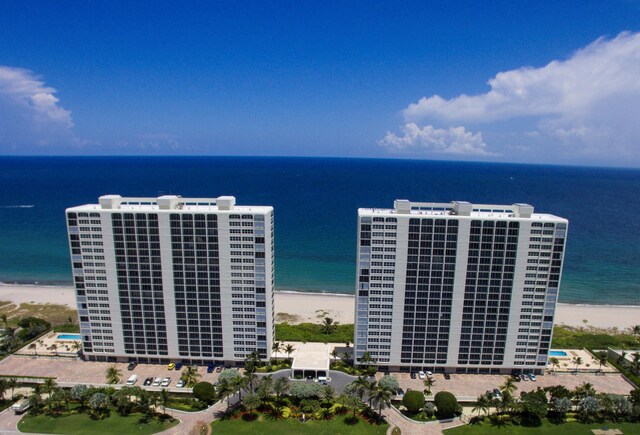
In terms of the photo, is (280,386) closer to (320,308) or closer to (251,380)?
(251,380)

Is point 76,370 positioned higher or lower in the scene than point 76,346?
lower

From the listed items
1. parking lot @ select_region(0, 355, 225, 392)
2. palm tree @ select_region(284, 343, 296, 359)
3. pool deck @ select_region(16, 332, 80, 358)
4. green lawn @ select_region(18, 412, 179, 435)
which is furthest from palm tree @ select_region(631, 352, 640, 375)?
pool deck @ select_region(16, 332, 80, 358)

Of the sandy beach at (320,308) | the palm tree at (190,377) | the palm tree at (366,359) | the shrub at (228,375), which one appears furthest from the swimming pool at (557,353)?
the palm tree at (190,377)

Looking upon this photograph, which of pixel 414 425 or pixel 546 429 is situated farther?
pixel 414 425

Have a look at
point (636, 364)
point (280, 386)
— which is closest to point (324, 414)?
point (280, 386)

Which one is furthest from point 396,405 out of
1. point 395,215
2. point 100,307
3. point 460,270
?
point 100,307

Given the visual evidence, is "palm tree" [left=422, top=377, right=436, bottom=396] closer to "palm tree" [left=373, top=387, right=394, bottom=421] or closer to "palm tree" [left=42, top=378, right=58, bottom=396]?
"palm tree" [left=373, top=387, right=394, bottom=421]
